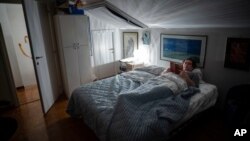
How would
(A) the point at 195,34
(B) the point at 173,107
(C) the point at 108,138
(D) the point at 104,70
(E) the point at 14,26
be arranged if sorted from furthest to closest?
(D) the point at 104,70 < (E) the point at 14,26 < (A) the point at 195,34 < (B) the point at 173,107 < (C) the point at 108,138

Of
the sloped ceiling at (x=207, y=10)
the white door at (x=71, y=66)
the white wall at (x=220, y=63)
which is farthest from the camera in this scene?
the white door at (x=71, y=66)

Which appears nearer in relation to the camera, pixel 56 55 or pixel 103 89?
pixel 103 89

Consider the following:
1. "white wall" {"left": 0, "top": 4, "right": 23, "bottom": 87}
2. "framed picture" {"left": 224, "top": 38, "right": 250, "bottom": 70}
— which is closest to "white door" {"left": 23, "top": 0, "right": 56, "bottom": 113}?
"white wall" {"left": 0, "top": 4, "right": 23, "bottom": 87}

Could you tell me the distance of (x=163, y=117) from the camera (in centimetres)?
158

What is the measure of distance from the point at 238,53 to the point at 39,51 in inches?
125

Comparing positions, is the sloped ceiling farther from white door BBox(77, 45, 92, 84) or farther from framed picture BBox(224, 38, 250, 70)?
white door BBox(77, 45, 92, 84)

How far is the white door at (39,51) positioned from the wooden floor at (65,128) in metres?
0.24

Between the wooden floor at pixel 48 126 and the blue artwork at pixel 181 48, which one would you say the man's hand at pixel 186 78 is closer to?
the blue artwork at pixel 181 48

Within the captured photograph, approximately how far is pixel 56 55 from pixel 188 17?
2.76 metres

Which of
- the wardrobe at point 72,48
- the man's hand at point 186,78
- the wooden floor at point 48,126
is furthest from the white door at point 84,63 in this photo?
the man's hand at point 186,78

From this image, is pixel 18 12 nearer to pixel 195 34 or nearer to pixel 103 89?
pixel 103 89

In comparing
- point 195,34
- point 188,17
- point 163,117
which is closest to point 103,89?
point 163,117

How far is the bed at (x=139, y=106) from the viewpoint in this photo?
4.82ft

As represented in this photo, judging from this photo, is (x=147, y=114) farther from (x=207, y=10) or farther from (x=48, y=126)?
(x=48, y=126)
